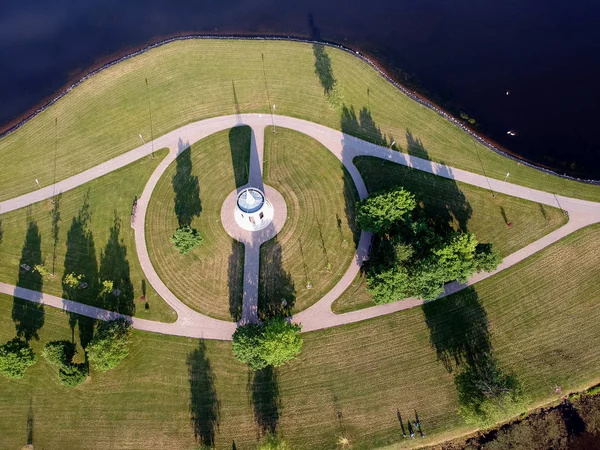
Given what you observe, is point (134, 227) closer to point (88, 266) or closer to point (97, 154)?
point (88, 266)

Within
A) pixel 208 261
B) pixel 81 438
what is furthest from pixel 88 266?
pixel 81 438

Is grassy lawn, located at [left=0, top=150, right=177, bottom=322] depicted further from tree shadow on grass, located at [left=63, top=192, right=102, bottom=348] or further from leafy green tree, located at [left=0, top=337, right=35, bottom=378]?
leafy green tree, located at [left=0, top=337, right=35, bottom=378]

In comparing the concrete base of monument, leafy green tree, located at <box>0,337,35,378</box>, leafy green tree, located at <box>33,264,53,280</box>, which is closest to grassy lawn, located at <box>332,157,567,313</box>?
the concrete base of monument

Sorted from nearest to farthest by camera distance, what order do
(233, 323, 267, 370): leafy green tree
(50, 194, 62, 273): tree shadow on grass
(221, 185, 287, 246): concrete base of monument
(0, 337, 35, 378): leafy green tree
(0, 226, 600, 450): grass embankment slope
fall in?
(233, 323, 267, 370): leafy green tree → (0, 337, 35, 378): leafy green tree → (0, 226, 600, 450): grass embankment slope → (221, 185, 287, 246): concrete base of monument → (50, 194, 62, 273): tree shadow on grass

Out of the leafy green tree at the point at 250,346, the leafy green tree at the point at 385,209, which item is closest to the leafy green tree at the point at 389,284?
the leafy green tree at the point at 385,209

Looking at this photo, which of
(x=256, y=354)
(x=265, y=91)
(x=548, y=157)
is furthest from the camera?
(x=265, y=91)

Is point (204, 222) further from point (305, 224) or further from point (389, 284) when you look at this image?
point (389, 284)

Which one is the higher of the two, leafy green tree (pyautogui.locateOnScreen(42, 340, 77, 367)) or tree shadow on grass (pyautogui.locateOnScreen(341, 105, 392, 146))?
tree shadow on grass (pyautogui.locateOnScreen(341, 105, 392, 146))
